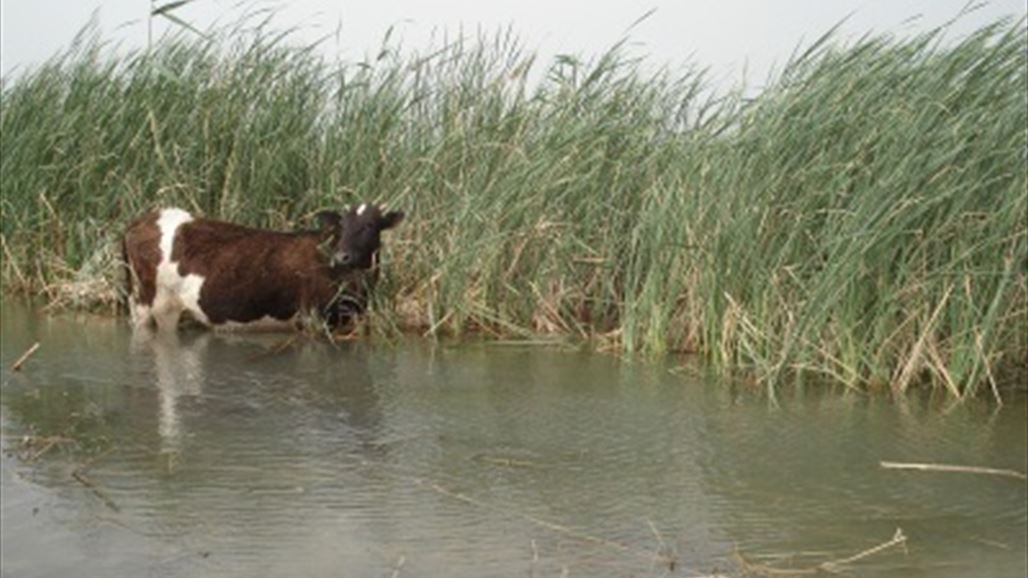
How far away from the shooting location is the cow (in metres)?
8.34

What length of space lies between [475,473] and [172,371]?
2.48 m

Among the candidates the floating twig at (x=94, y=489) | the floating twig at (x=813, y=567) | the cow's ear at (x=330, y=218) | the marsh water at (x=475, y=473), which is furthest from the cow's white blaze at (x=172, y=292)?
the floating twig at (x=813, y=567)

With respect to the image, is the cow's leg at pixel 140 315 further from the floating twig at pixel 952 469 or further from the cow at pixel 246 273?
the floating twig at pixel 952 469

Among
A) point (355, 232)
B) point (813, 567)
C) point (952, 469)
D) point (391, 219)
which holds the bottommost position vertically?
point (813, 567)

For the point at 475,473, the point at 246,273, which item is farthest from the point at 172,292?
the point at 475,473

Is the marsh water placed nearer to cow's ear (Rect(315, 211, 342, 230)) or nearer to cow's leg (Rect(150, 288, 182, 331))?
cow's leg (Rect(150, 288, 182, 331))

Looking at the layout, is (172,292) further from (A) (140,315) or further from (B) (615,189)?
(B) (615,189)

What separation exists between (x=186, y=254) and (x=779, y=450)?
434cm

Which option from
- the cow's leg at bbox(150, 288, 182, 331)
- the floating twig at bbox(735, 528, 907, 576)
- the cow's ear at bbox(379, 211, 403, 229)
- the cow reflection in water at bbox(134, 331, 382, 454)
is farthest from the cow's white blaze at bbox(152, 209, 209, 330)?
the floating twig at bbox(735, 528, 907, 576)

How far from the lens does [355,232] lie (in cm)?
832

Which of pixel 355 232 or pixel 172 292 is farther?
pixel 172 292

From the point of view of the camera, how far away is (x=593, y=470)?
4902 mm

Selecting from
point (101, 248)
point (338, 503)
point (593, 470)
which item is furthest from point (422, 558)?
point (101, 248)

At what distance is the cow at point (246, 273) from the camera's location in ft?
27.4
